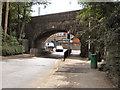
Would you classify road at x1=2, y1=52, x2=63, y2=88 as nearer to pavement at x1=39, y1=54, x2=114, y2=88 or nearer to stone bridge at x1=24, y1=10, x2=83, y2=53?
pavement at x1=39, y1=54, x2=114, y2=88

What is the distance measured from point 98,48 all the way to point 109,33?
6.59 ft

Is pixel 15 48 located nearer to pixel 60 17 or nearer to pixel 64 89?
pixel 60 17

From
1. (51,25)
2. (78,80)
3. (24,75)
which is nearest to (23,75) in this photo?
(24,75)

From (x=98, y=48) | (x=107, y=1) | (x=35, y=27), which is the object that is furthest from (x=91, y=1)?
(x=35, y=27)

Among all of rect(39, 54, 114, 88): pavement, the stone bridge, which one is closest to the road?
rect(39, 54, 114, 88): pavement

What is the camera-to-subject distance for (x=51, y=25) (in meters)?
20.4

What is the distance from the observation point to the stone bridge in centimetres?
1845

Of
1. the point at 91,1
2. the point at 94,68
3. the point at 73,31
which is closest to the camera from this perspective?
the point at 91,1

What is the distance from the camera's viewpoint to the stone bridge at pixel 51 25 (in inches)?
726

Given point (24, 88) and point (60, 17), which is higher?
point (60, 17)

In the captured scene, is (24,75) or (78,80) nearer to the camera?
(78,80)

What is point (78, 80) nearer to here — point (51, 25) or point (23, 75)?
point (23, 75)

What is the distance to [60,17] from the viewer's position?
1948cm

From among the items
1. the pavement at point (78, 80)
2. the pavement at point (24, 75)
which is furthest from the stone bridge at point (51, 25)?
the pavement at point (78, 80)
